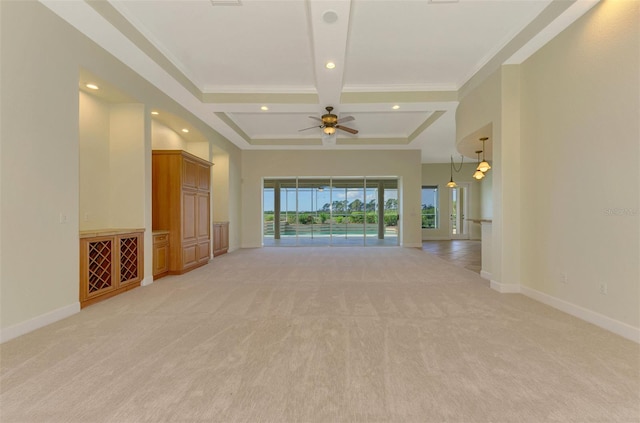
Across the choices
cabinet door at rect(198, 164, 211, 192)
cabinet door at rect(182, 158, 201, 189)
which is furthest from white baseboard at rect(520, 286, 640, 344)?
cabinet door at rect(198, 164, 211, 192)

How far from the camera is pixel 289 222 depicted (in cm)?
1223

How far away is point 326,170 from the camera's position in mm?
9992

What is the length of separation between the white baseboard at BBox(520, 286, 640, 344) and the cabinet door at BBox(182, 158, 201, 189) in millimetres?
6086

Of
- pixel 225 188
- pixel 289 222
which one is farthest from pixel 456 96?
pixel 289 222

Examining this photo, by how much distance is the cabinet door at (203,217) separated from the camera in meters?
6.29

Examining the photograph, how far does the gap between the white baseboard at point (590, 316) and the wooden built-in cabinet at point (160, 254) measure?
19.6 ft

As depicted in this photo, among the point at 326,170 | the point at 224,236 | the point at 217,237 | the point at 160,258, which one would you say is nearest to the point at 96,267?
the point at 160,258

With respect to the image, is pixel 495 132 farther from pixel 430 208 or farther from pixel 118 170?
pixel 430 208

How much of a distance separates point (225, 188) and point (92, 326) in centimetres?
602

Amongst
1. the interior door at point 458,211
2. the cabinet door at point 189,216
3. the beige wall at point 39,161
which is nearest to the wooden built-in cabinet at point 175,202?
the cabinet door at point 189,216

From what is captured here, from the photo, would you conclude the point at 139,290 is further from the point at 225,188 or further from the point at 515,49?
the point at 515,49

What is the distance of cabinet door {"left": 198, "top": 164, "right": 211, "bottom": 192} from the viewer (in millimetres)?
6320

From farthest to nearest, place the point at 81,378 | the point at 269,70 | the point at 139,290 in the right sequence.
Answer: the point at 269,70 < the point at 139,290 < the point at 81,378

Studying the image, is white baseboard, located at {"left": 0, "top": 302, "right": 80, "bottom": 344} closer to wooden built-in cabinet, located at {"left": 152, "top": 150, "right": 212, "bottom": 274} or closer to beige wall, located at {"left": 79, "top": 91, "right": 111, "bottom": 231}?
beige wall, located at {"left": 79, "top": 91, "right": 111, "bottom": 231}
